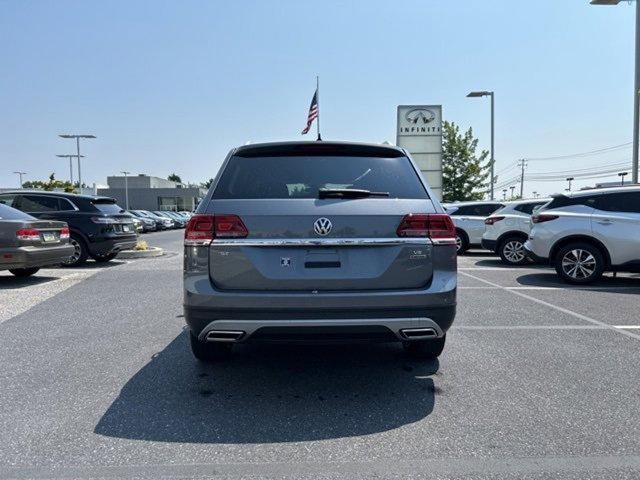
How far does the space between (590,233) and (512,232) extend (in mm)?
3681

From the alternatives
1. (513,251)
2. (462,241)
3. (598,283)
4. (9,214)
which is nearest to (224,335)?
(9,214)

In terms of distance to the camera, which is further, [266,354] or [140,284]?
[140,284]

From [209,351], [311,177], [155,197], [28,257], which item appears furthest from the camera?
[155,197]

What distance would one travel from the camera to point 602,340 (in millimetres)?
5559

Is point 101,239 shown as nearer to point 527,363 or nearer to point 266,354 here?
point 266,354

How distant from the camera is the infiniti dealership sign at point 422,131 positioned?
20.5 meters

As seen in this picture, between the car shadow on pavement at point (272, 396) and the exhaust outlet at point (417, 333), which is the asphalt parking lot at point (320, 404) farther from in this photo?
the exhaust outlet at point (417, 333)

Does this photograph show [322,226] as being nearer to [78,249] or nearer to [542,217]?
[542,217]

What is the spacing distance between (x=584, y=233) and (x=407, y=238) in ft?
23.2

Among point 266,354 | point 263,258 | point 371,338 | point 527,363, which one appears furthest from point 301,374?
point 527,363

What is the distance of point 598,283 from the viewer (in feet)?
32.5

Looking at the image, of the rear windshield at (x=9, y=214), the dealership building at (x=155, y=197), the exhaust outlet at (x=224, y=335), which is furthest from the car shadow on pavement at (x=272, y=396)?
the dealership building at (x=155, y=197)

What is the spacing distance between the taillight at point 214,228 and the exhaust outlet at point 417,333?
127 centimetres

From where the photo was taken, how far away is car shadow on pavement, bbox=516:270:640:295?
30.4ft
